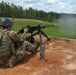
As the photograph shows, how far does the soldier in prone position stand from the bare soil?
0.76ft

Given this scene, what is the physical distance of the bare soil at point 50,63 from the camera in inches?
257

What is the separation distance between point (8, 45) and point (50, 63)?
1.48 m

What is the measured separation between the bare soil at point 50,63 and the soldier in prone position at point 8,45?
0.76 ft

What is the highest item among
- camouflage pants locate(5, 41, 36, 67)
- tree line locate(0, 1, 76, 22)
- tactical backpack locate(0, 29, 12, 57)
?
tactical backpack locate(0, 29, 12, 57)

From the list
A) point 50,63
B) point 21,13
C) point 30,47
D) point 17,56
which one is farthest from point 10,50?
point 21,13

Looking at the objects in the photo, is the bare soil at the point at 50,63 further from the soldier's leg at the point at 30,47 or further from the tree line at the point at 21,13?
the tree line at the point at 21,13

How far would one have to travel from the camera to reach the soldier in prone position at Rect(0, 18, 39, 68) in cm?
689

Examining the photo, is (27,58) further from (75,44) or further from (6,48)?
(75,44)

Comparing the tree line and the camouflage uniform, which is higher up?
the camouflage uniform

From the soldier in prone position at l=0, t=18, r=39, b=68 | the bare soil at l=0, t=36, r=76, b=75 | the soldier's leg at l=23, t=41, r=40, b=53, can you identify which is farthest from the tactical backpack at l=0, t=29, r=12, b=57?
the soldier's leg at l=23, t=41, r=40, b=53

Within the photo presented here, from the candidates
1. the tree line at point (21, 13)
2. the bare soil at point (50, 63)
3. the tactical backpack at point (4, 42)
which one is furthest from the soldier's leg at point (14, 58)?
the tree line at point (21, 13)

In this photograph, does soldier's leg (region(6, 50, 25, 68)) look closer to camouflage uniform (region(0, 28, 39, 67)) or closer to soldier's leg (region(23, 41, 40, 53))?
camouflage uniform (region(0, 28, 39, 67))

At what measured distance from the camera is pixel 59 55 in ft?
26.4

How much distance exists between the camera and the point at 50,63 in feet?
23.6
